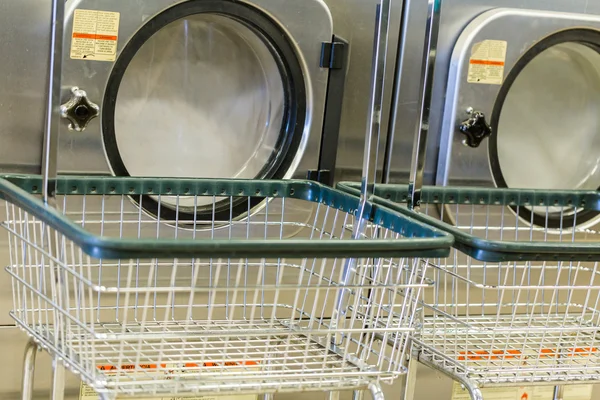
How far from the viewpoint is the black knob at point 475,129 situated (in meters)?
2.26

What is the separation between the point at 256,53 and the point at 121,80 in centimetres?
34

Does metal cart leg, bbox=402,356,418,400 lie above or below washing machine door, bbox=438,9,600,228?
below

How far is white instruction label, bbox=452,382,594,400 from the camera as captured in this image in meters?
2.42

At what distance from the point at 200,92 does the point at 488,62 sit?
2.34 ft

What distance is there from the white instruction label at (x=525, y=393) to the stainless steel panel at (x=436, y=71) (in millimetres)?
583

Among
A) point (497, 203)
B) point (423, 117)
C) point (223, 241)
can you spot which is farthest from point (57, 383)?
point (497, 203)

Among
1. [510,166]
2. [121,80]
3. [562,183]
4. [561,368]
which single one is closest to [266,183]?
[121,80]

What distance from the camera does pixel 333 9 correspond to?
83.6 inches

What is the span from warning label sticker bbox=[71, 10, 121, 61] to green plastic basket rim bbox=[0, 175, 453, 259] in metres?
0.27

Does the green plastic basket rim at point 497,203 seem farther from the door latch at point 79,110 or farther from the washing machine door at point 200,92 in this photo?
the door latch at point 79,110

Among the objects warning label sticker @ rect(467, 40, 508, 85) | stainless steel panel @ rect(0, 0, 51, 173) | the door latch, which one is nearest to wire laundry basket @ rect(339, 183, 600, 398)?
warning label sticker @ rect(467, 40, 508, 85)

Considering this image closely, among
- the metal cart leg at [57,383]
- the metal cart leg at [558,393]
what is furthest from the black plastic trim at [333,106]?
the metal cart leg at [57,383]

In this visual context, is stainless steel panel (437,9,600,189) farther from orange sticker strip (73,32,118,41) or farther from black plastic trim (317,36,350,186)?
orange sticker strip (73,32,118,41)

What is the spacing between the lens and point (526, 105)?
2514mm
